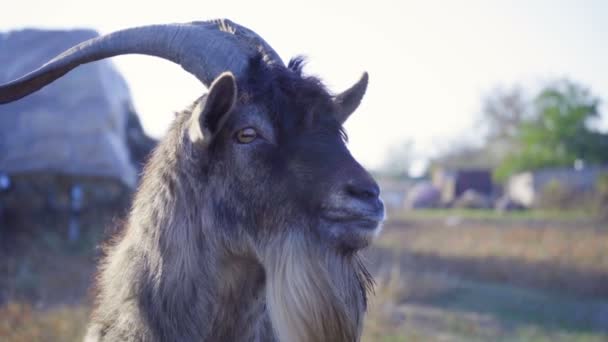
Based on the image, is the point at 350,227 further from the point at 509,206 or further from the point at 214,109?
the point at 509,206

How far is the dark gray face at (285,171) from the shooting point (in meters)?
3.00

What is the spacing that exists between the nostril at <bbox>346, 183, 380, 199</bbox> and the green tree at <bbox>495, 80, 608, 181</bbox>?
48.4m

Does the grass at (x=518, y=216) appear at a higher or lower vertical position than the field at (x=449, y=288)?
higher

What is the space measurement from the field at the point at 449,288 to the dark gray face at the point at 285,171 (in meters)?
3.81

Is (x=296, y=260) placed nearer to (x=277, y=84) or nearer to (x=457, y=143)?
(x=277, y=84)

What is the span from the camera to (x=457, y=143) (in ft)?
252

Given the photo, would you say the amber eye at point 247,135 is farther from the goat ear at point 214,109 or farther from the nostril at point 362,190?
the nostril at point 362,190

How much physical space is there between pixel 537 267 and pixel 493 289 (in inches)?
58.1

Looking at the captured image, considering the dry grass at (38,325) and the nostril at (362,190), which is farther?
the dry grass at (38,325)

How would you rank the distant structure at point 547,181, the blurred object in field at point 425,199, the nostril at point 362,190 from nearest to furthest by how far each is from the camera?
the nostril at point 362,190
the distant structure at point 547,181
the blurred object in field at point 425,199

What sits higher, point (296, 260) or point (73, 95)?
point (73, 95)

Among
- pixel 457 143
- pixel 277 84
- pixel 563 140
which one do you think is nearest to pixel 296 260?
pixel 277 84

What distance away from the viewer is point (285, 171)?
3.15 meters

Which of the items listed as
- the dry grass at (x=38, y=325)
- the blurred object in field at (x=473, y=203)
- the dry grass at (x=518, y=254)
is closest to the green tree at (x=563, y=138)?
the blurred object in field at (x=473, y=203)
